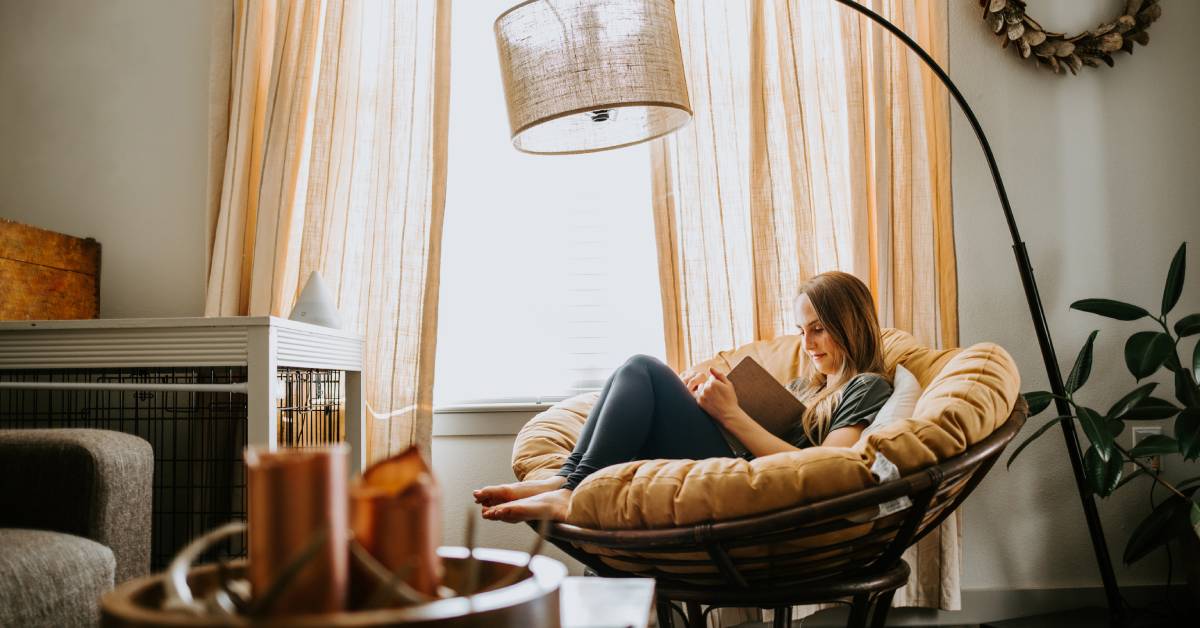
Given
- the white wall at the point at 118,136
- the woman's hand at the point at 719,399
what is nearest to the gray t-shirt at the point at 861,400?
the woman's hand at the point at 719,399

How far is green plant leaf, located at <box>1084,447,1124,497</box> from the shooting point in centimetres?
198

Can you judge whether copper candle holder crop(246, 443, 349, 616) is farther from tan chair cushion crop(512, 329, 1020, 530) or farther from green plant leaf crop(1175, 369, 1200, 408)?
green plant leaf crop(1175, 369, 1200, 408)

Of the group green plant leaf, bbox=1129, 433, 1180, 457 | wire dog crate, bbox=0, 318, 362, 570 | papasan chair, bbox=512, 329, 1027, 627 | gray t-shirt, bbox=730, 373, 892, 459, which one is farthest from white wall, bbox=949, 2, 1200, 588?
wire dog crate, bbox=0, 318, 362, 570

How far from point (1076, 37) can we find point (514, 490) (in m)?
2.07

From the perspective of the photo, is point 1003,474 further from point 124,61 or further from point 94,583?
point 124,61

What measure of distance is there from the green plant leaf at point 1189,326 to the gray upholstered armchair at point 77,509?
7.73 feet

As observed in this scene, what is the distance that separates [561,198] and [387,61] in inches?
25.8

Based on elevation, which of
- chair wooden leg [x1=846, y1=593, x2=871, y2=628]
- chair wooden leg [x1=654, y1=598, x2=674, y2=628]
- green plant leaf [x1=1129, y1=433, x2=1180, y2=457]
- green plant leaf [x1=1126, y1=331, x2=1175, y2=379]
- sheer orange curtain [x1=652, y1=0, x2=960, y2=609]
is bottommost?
chair wooden leg [x1=654, y1=598, x2=674, y2=628]

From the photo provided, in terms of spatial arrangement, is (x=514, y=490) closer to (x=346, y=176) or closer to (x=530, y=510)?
(x=530, y=510)

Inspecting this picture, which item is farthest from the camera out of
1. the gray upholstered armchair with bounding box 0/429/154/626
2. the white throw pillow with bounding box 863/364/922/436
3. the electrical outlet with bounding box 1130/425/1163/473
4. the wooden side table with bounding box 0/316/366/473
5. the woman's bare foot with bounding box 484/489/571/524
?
the electrical outlet with bounding box 1130/425/1163/473

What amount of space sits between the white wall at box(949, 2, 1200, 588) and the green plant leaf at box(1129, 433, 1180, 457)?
0.99 feet

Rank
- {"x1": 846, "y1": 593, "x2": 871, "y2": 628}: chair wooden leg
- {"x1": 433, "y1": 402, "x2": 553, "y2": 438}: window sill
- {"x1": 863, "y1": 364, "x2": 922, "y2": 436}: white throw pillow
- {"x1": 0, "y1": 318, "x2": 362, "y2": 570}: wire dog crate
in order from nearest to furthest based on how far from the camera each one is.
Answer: {"x1": 846, "y1": 593, "x2": 871, "y2": 628}: chair wooden leg
{"x1": 863, "y1": 364, "x2": 922, "y2": 436}: white throw pillow
{"x1": 0, "y1": 318, "x2": 362, "y2": 570}: wire dog crate
{"x1": 433, "y1": 402, "x2": 553, "y2": 438}: window sill

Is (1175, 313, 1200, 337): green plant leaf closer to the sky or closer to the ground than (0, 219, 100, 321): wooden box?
closer to the ground

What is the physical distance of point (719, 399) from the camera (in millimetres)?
1896
